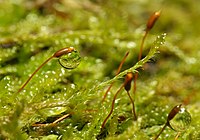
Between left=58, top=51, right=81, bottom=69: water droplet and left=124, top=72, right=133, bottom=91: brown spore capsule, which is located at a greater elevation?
left=58, top=51, right=81, bottom=69: water droplet

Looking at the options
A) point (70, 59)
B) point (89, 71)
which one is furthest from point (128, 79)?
point (89, 71)

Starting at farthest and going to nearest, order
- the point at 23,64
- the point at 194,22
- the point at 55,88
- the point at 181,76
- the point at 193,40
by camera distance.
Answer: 1. the point at 194,22
2. the point at 193,40
3. the point at 181,76
4. the point at 23,64
5. the point at 55,88

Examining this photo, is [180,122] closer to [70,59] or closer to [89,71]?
[70,59]

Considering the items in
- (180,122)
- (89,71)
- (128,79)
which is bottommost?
(180,122)

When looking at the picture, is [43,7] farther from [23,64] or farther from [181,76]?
[181,76]

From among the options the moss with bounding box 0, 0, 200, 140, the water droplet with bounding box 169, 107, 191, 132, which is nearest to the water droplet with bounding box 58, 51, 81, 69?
the moss with bounding box 0, 0, 200, 140

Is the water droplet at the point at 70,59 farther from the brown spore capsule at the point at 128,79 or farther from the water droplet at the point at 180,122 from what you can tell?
the water droplet at the point at 180,122

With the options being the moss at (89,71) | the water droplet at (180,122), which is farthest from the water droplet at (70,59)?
the water droplet at (180,122)

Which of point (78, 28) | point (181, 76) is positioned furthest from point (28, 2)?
point (181, 76)

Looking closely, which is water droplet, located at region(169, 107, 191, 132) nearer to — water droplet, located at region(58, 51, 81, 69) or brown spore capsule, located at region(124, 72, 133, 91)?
brown spore capsule, located at region(124, 72, 133, 91)
